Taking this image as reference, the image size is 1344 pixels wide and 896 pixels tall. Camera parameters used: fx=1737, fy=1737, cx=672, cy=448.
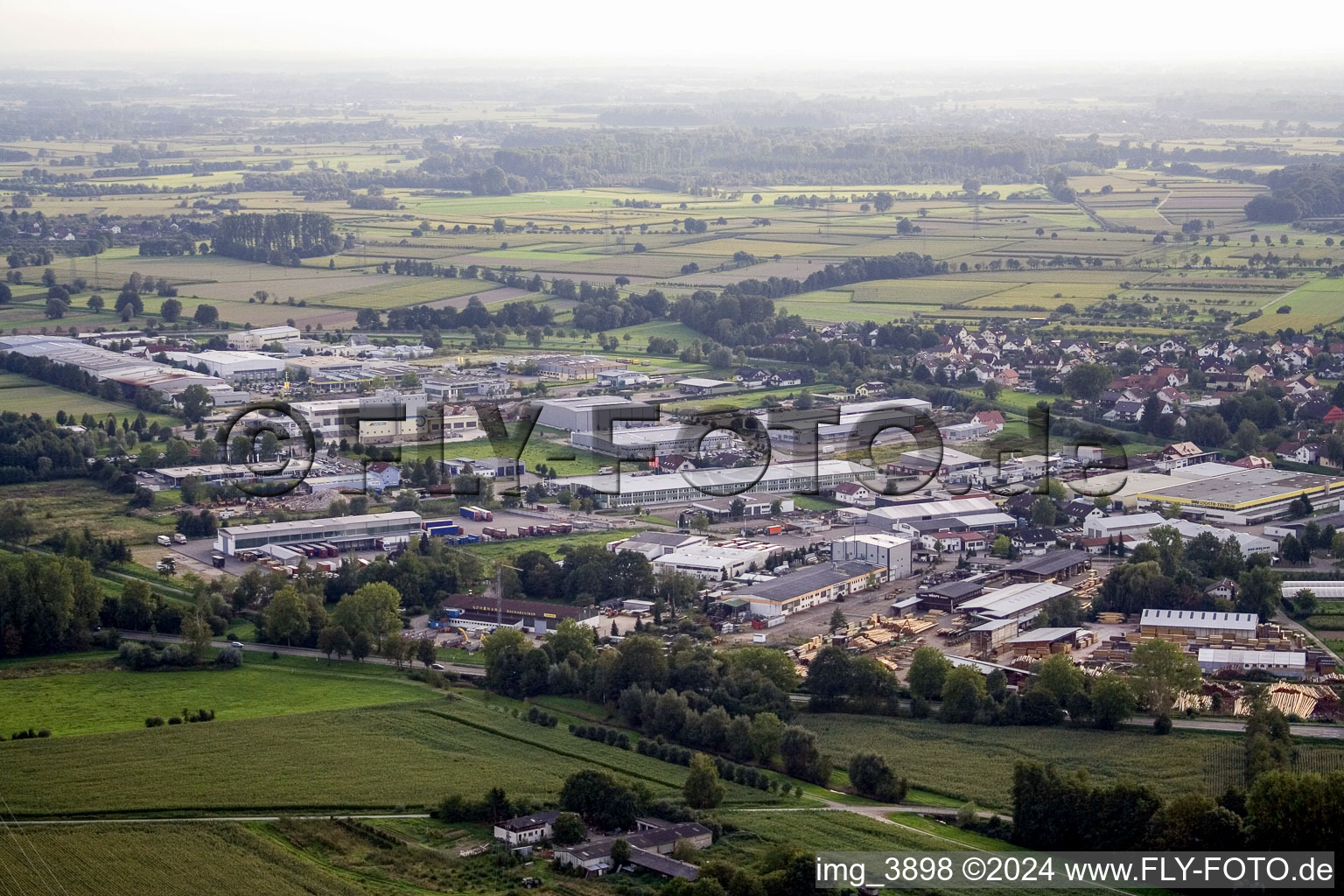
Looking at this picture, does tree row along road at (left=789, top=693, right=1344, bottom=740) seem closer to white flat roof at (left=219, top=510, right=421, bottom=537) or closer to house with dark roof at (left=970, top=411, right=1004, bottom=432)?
white flat roof at (left=219, top=510, right=421, bottom=537)

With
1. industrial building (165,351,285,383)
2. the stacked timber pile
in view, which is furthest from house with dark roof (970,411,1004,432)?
industrial building (165,351,285,383)

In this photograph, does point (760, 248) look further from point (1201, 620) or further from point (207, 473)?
point (1201, 620)

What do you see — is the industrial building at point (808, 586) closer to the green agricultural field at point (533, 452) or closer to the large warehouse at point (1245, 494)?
the large warehouse at point (1245, 494)

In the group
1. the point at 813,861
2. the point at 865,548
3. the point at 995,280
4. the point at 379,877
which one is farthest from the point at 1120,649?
the point at 995,280

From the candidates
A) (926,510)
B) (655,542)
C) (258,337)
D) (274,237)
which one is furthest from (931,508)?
(274,237)

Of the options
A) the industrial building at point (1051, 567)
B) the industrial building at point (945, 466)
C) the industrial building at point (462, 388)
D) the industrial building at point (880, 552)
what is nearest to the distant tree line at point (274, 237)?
the industrial building at point (462, 388)

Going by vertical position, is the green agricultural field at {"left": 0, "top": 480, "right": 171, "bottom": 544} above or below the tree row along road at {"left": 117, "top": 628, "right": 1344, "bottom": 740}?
above
